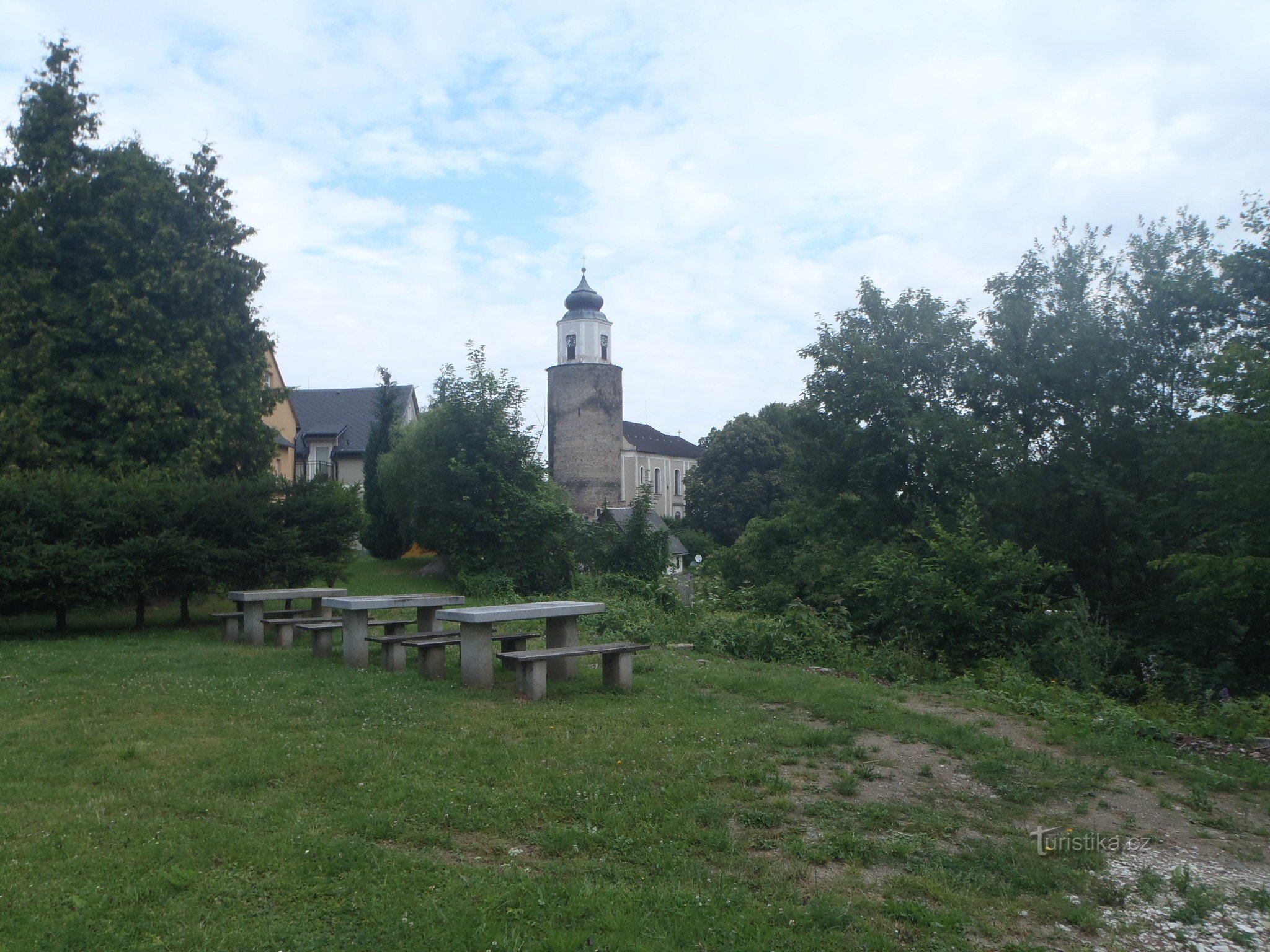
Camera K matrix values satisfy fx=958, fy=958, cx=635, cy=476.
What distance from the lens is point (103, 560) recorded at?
14.1 meters

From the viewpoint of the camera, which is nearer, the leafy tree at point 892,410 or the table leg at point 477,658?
the table leg at point 477,658

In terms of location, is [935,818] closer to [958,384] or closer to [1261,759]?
[1261,759]

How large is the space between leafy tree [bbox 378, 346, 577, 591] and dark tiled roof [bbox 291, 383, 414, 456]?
87.5 feet

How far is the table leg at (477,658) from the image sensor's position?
879 cm

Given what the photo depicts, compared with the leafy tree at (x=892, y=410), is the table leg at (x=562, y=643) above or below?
below

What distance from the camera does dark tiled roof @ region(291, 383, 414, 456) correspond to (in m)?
51.2

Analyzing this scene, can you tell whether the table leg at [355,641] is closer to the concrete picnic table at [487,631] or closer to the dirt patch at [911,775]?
the concrete picnic table at [487,631]

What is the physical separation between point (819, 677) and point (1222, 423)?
690 cm

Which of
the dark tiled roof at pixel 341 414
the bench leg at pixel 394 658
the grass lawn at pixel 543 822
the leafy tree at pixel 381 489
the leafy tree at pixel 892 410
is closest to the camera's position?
the grass lawn at pixel 543 822

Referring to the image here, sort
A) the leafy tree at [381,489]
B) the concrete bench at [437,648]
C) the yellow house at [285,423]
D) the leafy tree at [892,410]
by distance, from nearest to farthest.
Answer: the concrete bench at [437,648] → the leafy tree at [892,410] → the yellow house at [285,423] → the leafy tree at [381,489]

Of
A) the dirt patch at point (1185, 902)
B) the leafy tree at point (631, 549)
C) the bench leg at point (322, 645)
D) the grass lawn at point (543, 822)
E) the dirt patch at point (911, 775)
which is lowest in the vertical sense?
the dirt patch at point (1185, 902)

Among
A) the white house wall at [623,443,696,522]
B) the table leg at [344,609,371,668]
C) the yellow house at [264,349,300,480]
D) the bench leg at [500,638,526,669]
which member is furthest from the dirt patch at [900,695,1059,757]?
the white house wall at [623,443,696,522]

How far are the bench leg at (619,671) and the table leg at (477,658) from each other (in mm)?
1077

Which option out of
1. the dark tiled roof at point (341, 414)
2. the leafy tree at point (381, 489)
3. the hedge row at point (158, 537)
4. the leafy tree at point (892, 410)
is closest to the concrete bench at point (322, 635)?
the hedge row at point (158, 537)
